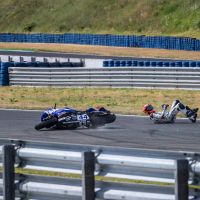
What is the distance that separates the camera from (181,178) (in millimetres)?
3393

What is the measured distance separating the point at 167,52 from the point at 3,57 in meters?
13.8

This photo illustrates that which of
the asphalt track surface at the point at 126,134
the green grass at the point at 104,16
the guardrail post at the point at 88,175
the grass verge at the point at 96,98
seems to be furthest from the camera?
the green grass at the point at 104,16

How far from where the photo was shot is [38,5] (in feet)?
230

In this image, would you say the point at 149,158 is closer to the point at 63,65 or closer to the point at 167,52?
the point at 63,65

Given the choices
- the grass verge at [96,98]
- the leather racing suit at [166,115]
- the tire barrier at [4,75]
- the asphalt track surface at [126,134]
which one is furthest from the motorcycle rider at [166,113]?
the tire barrier at [4,75]

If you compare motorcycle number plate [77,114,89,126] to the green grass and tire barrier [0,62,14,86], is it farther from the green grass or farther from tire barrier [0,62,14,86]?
the green grass

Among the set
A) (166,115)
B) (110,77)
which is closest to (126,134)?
(166,115)

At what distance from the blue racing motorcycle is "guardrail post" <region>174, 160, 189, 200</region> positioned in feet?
20.0

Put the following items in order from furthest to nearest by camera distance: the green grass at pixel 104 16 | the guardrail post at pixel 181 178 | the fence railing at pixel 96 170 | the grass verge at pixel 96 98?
1. the green grass at pixel 104 16
2. the grass verge at pixel 96 98
3. the fence railing at pixel 96 170
4. the guardrail post at pixel 181 178

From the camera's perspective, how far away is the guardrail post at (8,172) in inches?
164

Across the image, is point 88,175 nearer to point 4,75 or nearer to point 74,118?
point 74,118

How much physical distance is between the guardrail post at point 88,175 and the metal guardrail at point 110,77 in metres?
13.9

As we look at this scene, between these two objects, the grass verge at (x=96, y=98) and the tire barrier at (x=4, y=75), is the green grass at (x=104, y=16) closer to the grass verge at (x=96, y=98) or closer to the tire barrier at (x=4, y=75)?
the tire barrier at (x=4, y=75)

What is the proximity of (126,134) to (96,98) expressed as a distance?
7.57 metres
